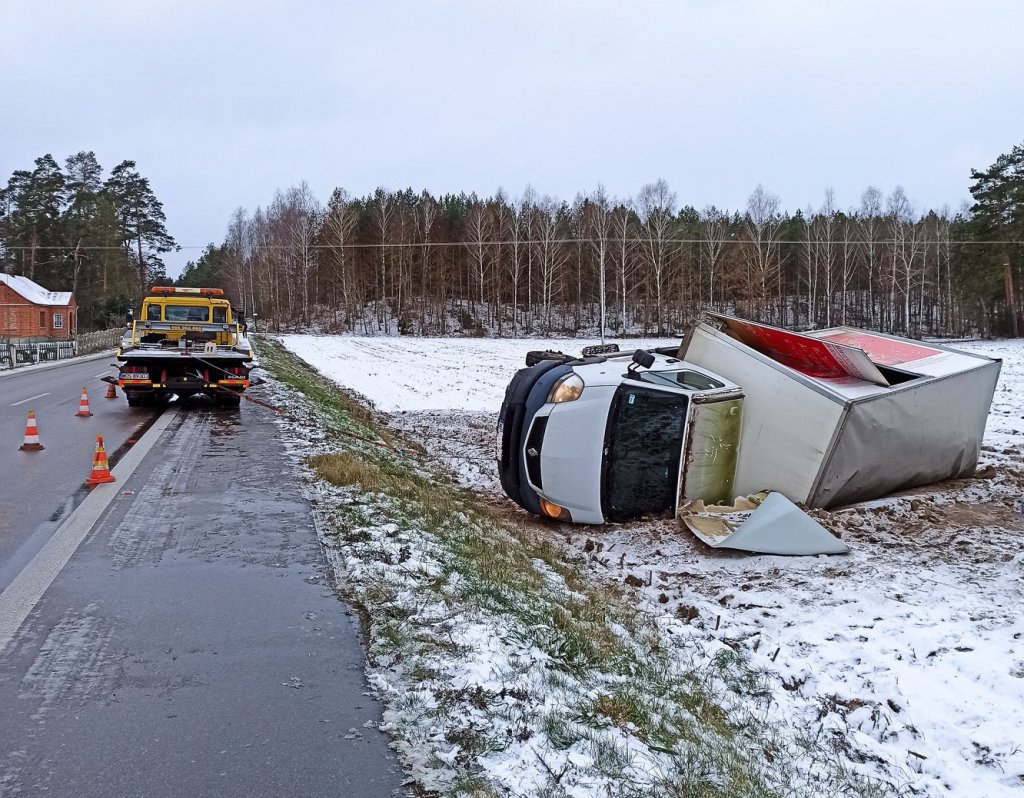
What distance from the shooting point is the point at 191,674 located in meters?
3.99

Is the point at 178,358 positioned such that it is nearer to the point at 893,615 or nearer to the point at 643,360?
the point at 643,360

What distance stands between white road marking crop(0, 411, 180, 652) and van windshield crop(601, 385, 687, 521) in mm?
4660

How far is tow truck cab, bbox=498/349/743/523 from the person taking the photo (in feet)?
24.6

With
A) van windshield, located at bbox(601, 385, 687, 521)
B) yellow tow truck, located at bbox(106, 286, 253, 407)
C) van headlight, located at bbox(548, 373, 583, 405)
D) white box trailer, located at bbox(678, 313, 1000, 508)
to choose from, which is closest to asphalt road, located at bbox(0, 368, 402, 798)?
van headlight, located at bbox(548, 373, 583, 405)

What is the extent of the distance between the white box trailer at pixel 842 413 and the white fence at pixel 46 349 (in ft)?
103

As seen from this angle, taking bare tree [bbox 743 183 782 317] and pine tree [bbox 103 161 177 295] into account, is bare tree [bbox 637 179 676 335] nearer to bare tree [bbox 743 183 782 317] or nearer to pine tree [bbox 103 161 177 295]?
bare tree [bbox 743 183 782 317]

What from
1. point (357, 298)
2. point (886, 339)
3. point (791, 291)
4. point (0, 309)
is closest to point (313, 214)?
point (357, 298)

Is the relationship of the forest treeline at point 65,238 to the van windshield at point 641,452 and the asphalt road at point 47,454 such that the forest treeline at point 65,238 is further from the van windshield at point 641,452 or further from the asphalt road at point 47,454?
the van windshield at point 641,452

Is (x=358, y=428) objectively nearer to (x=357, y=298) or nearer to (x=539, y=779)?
(x=539, y=779)

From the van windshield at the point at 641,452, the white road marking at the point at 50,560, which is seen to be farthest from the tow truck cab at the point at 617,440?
the white road marking at the point at 50,560

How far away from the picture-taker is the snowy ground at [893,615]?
3754 millimetres

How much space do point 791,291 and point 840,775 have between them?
8278cm

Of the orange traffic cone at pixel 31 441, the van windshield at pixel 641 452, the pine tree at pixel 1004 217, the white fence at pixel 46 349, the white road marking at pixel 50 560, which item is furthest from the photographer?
the pine tree at pixel 1004 217

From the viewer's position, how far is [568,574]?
6.42 metres
